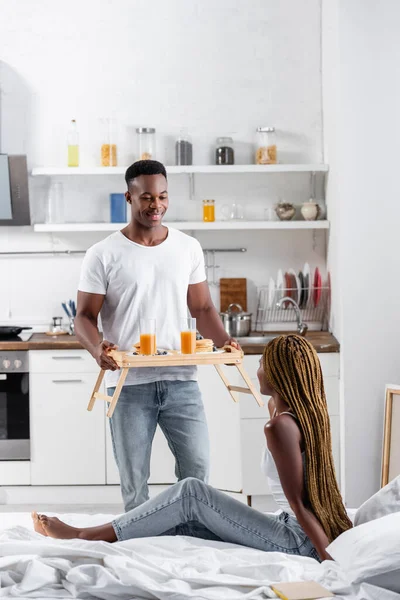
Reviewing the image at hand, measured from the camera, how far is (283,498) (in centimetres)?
236

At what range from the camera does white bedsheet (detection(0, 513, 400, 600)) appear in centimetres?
189

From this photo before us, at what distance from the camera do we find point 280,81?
16.3ft

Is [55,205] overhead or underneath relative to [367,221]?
overhead

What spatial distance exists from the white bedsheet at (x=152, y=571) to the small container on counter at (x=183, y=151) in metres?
2.98

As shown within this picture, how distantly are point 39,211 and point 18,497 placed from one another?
169cm

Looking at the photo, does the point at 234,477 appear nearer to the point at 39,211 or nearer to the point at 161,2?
the point at 39,211

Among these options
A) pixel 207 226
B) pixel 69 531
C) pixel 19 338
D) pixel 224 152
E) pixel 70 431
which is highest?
pixel 224 152

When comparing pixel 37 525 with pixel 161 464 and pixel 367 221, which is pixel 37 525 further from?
pixel 367 221

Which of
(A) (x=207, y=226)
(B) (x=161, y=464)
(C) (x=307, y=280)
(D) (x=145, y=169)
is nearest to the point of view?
(D) (x=145, y=169)

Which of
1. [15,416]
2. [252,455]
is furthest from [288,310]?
[15,416]

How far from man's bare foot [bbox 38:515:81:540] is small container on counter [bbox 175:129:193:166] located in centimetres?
287

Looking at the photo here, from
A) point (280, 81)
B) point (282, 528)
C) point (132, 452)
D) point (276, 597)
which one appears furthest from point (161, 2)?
point (276, 597)

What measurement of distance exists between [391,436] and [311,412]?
1707 millimetres

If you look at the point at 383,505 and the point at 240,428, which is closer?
the point at 383,505
